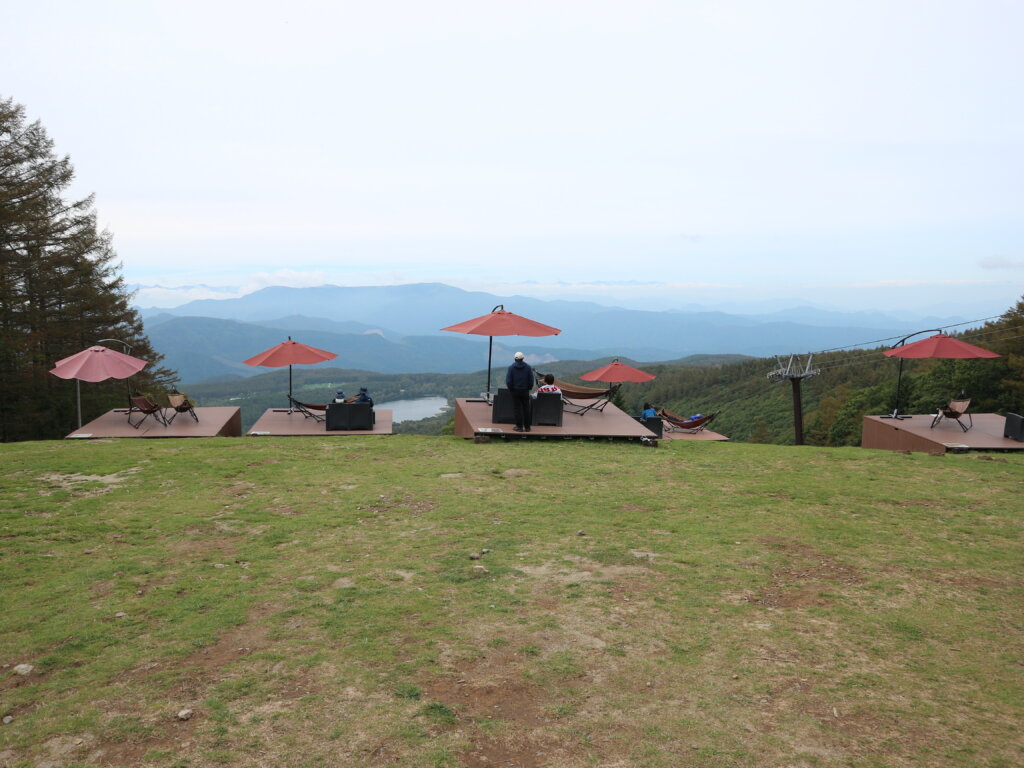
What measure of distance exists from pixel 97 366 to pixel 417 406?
118m

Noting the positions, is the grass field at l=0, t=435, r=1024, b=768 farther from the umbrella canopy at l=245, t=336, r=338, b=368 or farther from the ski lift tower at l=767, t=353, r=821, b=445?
the ski lift tower at l=767, t=353, r=821, b=445

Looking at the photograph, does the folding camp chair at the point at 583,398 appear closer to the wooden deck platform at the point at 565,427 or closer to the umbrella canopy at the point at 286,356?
the wooden deck platform at the point at 565,427

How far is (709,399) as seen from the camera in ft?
286

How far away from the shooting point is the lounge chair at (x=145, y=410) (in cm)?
1320

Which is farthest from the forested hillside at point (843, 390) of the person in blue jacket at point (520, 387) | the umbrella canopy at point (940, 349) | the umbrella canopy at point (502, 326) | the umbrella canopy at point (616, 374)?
the person in blue jacket at point (520, 387)

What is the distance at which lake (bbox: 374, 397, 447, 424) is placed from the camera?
370 feet

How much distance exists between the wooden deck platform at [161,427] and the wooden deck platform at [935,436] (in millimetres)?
14037

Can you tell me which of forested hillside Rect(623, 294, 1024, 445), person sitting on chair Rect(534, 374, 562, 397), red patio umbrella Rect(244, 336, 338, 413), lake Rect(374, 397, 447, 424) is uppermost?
red patio umbrella Rect(244, 336, 338, 413)

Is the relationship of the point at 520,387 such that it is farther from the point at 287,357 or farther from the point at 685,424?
the point at 685,424

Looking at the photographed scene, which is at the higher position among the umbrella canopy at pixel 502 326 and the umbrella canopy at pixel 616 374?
the umbrella canopy at pixel 502 326

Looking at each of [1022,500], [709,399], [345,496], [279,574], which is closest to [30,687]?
[279,574]

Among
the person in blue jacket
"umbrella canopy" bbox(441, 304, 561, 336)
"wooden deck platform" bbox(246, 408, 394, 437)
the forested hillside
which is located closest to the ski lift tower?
the forested hillside

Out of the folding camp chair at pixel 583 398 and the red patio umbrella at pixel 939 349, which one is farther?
the folding camp chair at pixel 583 398

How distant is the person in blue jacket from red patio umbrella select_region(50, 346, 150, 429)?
710 centimetres
